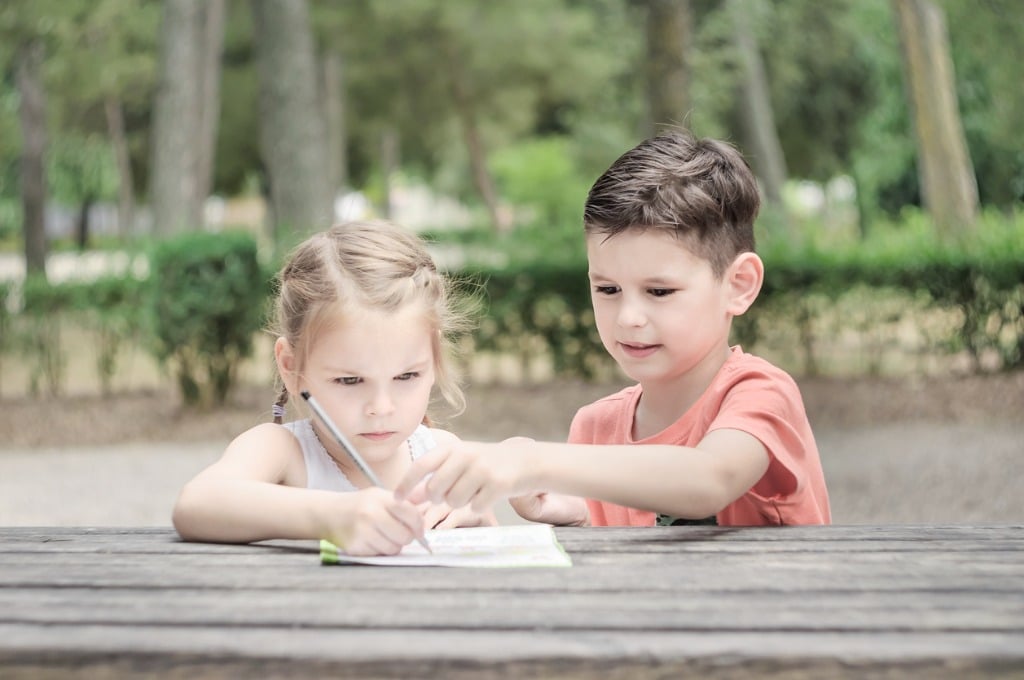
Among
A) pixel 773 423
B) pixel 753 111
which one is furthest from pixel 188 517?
pixel 753 111

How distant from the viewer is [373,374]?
200cm

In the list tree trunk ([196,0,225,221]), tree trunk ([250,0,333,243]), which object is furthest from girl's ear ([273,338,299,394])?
tree trunk ([196,0,225,221])

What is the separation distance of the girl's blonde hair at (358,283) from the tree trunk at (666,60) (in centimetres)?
891

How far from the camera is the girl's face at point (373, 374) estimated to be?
201 centimetres

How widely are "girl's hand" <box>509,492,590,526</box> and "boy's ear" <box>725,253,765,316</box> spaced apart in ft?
1.52

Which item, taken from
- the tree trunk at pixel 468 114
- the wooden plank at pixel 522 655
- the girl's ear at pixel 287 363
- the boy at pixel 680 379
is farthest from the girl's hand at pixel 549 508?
the tree trunk at pixel 468 114

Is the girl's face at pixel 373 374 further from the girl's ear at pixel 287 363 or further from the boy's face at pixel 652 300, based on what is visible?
the boy's face at pixel 652 300

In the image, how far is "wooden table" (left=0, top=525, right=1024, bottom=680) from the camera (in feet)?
3.55

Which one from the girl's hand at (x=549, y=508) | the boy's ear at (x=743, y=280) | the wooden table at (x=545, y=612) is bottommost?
the girl's hand at (x=549, y=508)

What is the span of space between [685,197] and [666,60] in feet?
30.3

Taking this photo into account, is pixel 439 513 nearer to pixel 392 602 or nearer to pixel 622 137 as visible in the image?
pixel 392 602

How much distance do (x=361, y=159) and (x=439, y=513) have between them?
35.8 meters

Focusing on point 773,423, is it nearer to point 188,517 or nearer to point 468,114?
point 188,517

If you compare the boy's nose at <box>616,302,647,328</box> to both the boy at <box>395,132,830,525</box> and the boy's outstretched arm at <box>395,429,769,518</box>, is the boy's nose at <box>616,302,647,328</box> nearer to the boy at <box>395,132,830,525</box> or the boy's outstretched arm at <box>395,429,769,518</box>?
the boy at <box>395,132,830,525</box>
